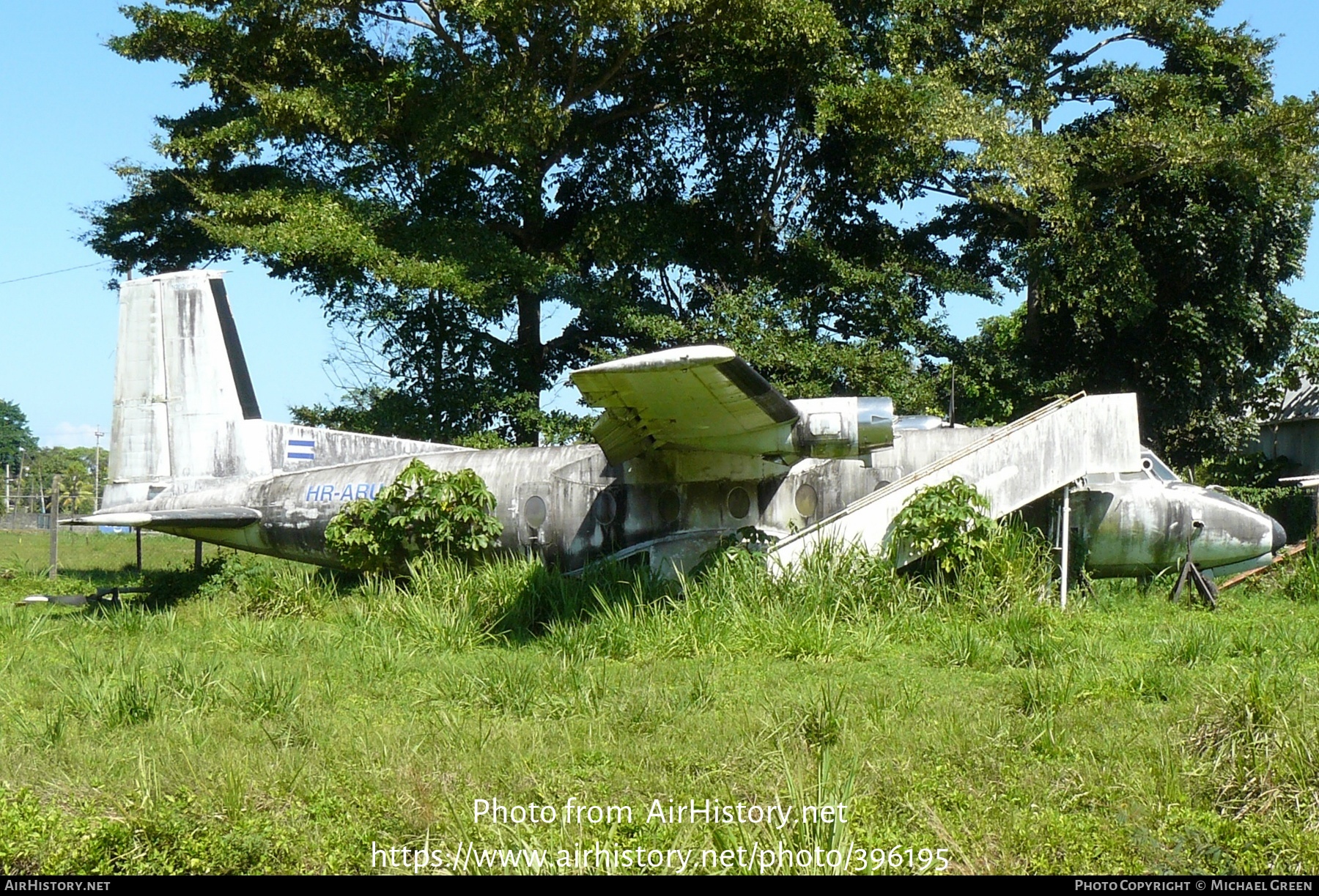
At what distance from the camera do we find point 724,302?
20469 millimetres

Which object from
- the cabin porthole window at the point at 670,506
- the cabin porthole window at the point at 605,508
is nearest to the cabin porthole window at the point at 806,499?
the cabin porthole window at the point at 670,506

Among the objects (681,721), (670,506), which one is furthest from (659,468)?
(681,721)

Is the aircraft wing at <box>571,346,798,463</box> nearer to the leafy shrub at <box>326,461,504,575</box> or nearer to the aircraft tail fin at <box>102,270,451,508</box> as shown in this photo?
the leafy shrub at <box>326,461,504,575</box>

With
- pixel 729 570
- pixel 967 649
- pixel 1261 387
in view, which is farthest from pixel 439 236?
pixel 1261 387

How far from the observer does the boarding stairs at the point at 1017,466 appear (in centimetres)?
1167

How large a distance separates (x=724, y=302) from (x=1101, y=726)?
14.4m

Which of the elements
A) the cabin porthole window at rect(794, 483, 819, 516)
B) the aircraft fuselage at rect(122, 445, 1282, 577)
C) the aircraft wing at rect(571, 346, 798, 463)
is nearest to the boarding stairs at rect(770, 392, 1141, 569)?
the aircraft fuselage at rect(122, 445, 1282, 577)

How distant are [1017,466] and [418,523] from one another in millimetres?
6745

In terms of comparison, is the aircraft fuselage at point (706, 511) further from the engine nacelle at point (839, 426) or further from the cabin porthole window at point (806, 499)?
the engine nacelle at point (839, 426)

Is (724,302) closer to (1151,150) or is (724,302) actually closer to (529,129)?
(529,129)

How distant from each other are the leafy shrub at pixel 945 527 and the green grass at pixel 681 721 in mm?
254

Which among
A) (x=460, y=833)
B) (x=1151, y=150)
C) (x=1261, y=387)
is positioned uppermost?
(x=1151, y=150)

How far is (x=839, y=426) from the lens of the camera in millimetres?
11047

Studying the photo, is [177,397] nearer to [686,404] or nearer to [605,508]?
[605,508]
